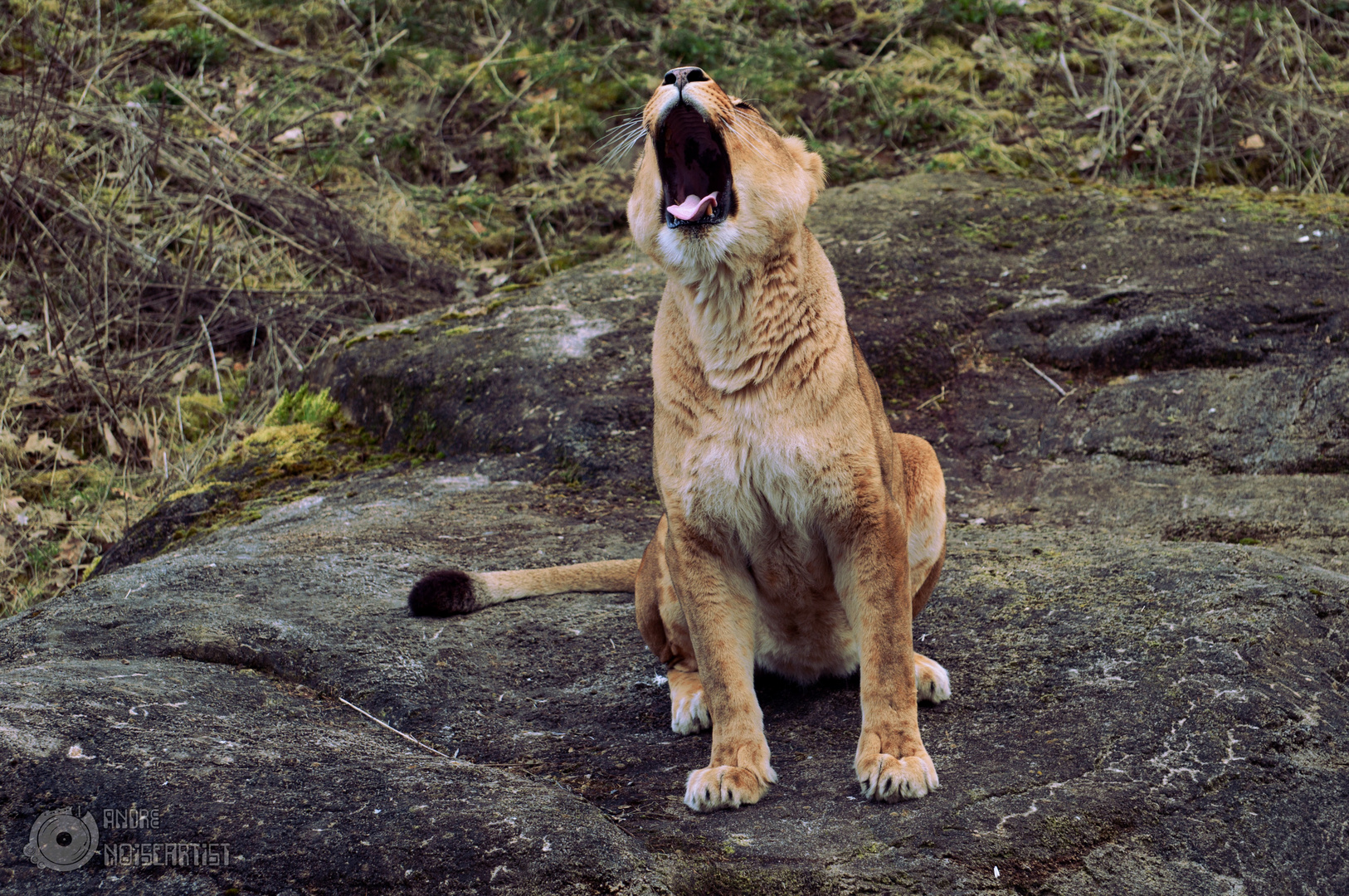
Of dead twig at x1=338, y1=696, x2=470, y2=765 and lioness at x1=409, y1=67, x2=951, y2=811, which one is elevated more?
lioness at x1=409, y1=67, x2=951, y2=811

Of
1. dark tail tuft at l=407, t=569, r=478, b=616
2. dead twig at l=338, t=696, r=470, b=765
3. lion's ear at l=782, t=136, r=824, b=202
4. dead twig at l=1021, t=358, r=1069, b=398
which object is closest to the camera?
dead twig at l=338, t=696, r=470, b=765

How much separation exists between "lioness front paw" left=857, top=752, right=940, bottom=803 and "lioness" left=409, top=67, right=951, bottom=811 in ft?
0.09

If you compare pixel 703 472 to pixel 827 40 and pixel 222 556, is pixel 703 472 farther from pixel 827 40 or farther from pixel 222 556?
pixel 827 40

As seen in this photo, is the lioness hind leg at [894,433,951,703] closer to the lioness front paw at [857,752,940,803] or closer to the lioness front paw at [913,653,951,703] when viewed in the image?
the lioness front paw at [913,653,951,703]

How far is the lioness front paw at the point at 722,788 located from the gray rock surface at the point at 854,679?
2.1 inches

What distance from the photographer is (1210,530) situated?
470 centimetres

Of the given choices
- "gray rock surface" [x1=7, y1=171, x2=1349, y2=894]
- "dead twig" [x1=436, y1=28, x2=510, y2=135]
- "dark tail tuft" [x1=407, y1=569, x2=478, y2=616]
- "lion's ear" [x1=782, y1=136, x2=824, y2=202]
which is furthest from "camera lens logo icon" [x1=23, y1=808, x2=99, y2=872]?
"dead twig" [x1=436, y1=28, x2=510, y2=135]

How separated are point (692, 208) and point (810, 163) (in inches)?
A: 25.1

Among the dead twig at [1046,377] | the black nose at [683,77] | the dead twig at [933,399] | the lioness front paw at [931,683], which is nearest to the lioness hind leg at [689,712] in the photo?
the lioness front paw at [931,683]

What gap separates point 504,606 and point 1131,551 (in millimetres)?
2465

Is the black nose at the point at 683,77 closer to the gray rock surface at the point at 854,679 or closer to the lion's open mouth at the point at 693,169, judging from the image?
the lion's open mouth at the point at 693,169

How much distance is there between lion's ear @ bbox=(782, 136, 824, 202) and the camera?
371 centimetres

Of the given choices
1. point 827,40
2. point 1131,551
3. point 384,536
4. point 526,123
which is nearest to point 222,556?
point 384,536

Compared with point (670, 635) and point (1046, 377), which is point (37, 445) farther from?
point (1046, 377)
